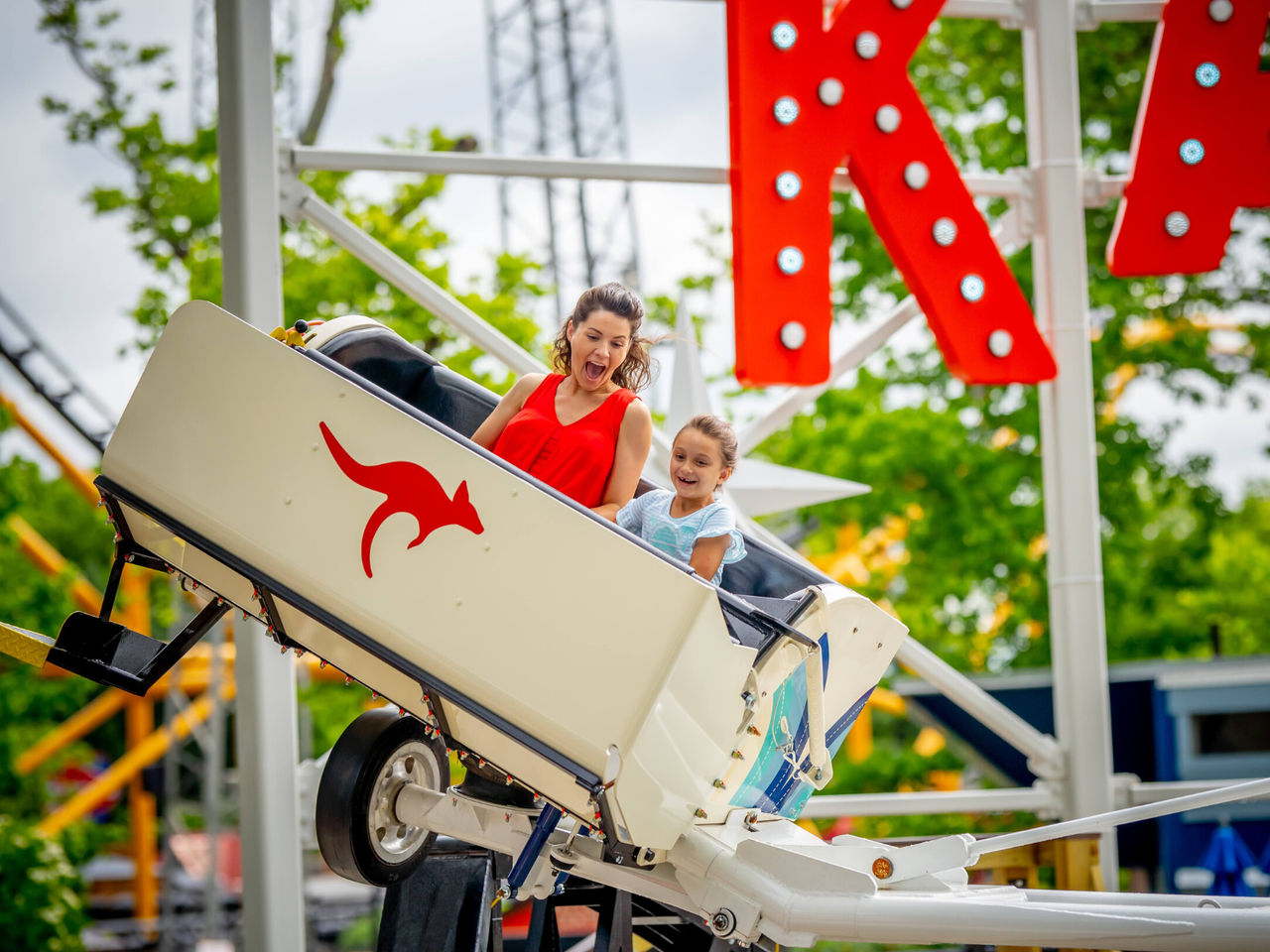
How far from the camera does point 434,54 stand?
883 inches

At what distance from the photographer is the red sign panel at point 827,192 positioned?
552 centimetres

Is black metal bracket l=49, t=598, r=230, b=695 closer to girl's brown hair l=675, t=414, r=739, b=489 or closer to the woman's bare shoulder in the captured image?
the woman's bare shoulder

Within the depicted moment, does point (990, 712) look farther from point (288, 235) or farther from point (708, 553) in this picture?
point (288, 235)

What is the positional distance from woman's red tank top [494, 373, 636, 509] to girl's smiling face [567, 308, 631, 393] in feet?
0.27

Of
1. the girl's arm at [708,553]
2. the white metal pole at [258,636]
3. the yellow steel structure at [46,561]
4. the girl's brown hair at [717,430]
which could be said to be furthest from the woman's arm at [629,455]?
the yellow steel structure at [46,561]

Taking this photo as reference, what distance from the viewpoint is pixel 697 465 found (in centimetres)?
342

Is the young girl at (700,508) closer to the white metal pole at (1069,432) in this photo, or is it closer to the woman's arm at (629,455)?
the woman's arm at (629,455)

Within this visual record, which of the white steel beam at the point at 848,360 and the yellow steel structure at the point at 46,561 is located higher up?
the yellow steel structure at the point at 46,561

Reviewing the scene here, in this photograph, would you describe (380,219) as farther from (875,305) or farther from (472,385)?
(472,385)

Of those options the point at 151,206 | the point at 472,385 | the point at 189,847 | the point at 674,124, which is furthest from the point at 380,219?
the point at 674,124

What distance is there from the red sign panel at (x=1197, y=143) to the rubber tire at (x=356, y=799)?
4.15m

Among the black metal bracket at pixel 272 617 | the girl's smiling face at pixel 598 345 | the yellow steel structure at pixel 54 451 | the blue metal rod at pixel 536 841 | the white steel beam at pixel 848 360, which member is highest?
the yellow steel structure at pixel 54 451

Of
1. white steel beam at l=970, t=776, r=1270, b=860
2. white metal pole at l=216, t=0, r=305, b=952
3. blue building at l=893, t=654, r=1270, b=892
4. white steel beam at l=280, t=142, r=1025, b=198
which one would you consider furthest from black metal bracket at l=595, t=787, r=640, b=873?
blue building at l=893, t=654, r=1270, b=892

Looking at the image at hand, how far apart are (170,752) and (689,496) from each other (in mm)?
11044
